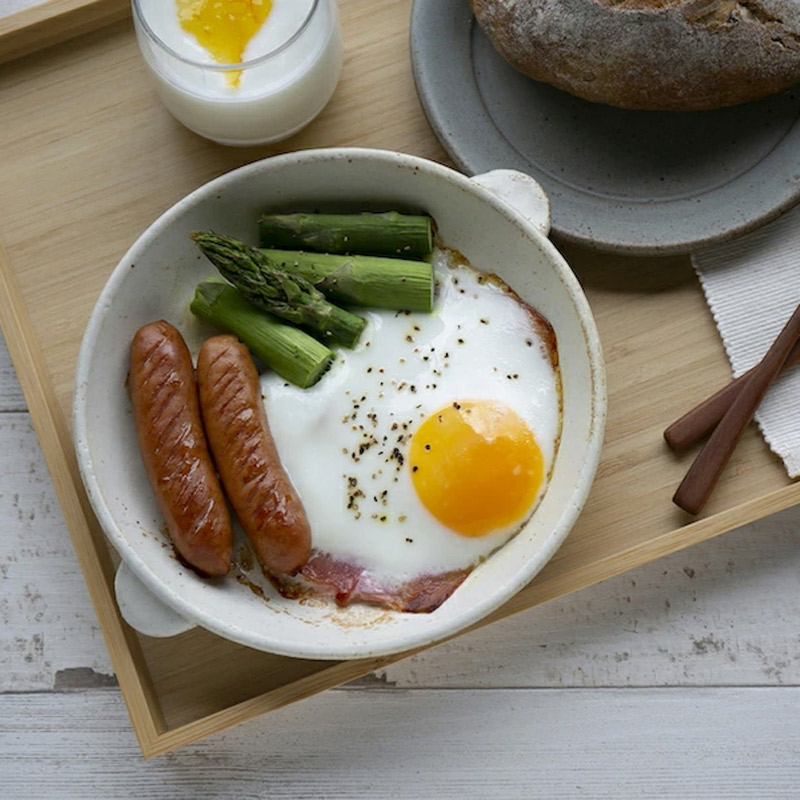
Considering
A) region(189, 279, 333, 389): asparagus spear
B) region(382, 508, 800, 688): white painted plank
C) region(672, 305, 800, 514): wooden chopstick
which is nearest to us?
region(189, 279, 333, 389): asparagus spear

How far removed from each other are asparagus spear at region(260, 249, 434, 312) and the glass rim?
1.30 ft

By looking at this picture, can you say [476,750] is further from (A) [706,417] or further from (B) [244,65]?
(B) [244,65]

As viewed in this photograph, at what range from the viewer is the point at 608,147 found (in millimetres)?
2254

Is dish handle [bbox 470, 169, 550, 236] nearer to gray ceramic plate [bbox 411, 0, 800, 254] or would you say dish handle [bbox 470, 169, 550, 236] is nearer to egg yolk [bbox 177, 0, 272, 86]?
gray ceramic plate [bbox 411, 0, 800, 254]

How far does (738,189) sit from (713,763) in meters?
1.40

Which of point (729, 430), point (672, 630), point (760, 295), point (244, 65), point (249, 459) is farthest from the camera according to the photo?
point (672, 630)

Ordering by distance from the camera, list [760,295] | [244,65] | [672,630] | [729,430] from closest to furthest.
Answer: [244,65]
[729,430]
[760,295]
[672,630]

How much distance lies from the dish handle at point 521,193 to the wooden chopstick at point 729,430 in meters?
0.58

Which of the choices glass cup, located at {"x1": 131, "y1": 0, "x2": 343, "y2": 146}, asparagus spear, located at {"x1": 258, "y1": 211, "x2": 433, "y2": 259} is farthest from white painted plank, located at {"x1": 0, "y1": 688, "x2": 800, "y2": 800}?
glass cup, located at {"x1": 131, "y1": 0, "x2": 343, "y2": 146}

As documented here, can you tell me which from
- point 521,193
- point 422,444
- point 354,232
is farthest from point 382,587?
point 521,193

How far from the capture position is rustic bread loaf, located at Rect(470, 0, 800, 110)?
2023 mm

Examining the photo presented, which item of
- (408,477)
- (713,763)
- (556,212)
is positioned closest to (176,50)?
(556,212)

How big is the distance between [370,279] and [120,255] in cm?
64

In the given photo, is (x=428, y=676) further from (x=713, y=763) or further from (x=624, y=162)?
(x=624, y=162)
